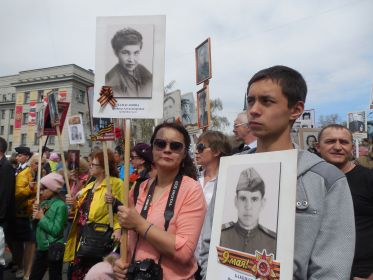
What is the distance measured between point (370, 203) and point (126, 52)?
227 centimetres

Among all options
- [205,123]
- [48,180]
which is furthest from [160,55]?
[205,123]

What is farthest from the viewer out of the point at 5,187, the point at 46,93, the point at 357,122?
the point at 46,93

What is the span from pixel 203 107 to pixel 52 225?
3.48 meters

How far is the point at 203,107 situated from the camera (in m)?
6.88

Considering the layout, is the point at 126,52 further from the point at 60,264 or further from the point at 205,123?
the point at 205,123

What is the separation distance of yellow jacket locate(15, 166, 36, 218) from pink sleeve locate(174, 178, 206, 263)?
4790 mm

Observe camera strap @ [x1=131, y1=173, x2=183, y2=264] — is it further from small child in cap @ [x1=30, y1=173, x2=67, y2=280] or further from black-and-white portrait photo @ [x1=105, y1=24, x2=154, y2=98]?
small child in cap @ [x1=30, y1=173, x2=67, y2=280]

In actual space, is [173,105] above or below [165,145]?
Result: above

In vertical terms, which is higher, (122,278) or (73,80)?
(73,80)

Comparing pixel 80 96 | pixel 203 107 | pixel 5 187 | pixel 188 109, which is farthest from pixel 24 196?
pixel 80 96

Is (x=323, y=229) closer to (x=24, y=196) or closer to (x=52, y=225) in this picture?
(x=52, y=225)

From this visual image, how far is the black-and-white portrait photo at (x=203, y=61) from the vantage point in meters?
6.87

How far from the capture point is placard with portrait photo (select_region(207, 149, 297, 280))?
1.34 m

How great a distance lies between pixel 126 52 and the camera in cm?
289
